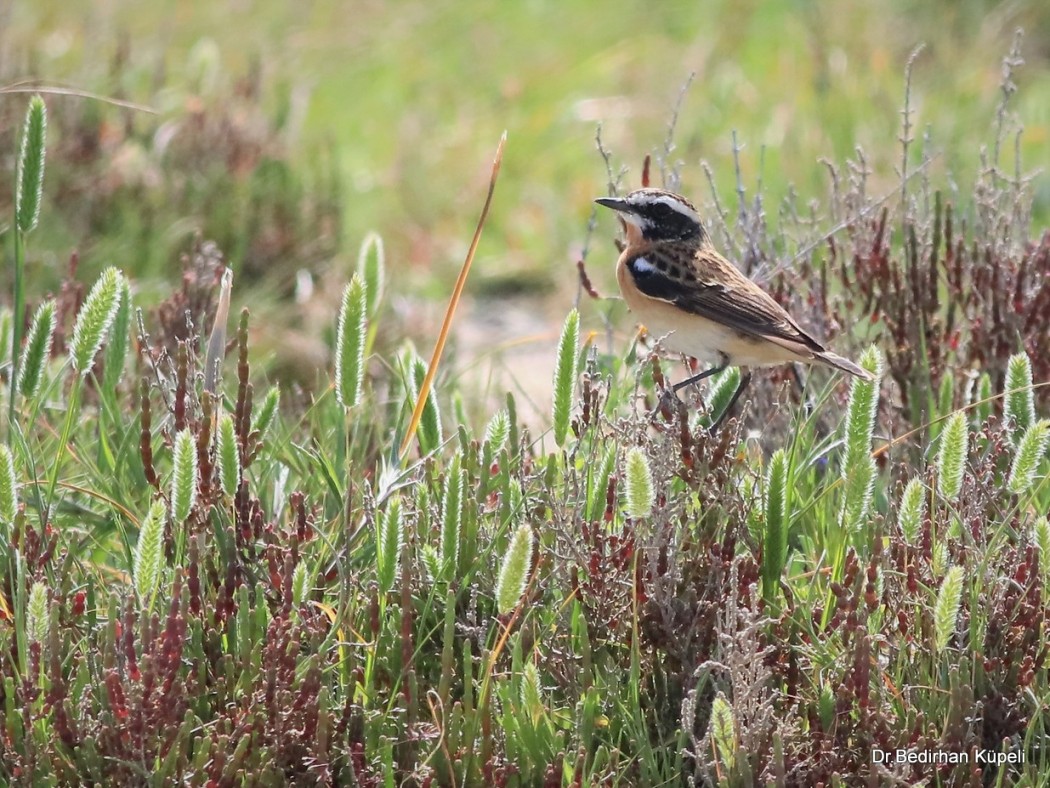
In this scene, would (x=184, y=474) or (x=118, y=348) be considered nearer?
(x=184, y=474)

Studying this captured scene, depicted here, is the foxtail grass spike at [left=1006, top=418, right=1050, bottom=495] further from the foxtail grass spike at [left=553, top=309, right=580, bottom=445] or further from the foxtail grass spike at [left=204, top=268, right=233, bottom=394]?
the foxtail grass spike at [left=204, top=268, right=233, bottom=394]

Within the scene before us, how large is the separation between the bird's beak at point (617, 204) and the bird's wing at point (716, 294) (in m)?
0.15

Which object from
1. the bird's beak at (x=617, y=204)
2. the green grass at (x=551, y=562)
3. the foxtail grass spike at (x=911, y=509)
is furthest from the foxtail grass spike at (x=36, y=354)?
the bird's beak at (x=617, y=204)

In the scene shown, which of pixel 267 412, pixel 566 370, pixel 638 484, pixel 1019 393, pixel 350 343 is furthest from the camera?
pixel 267 412

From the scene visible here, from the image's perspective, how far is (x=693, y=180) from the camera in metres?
8.73

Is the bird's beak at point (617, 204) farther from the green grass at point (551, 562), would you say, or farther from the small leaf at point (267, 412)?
the small leaf at point (267, 412)

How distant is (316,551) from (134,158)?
13.8 ft

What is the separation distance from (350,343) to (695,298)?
1857 millimetres

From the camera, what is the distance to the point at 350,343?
3.00 m

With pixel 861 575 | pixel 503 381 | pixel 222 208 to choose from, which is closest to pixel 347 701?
pixel 861 575

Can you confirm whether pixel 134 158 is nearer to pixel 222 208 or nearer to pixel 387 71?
pixel 222 208

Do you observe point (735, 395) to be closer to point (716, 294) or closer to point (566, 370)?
point (716, 294)

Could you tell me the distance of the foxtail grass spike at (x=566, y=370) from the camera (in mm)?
3133

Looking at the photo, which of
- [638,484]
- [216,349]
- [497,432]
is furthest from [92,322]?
[638,484]
